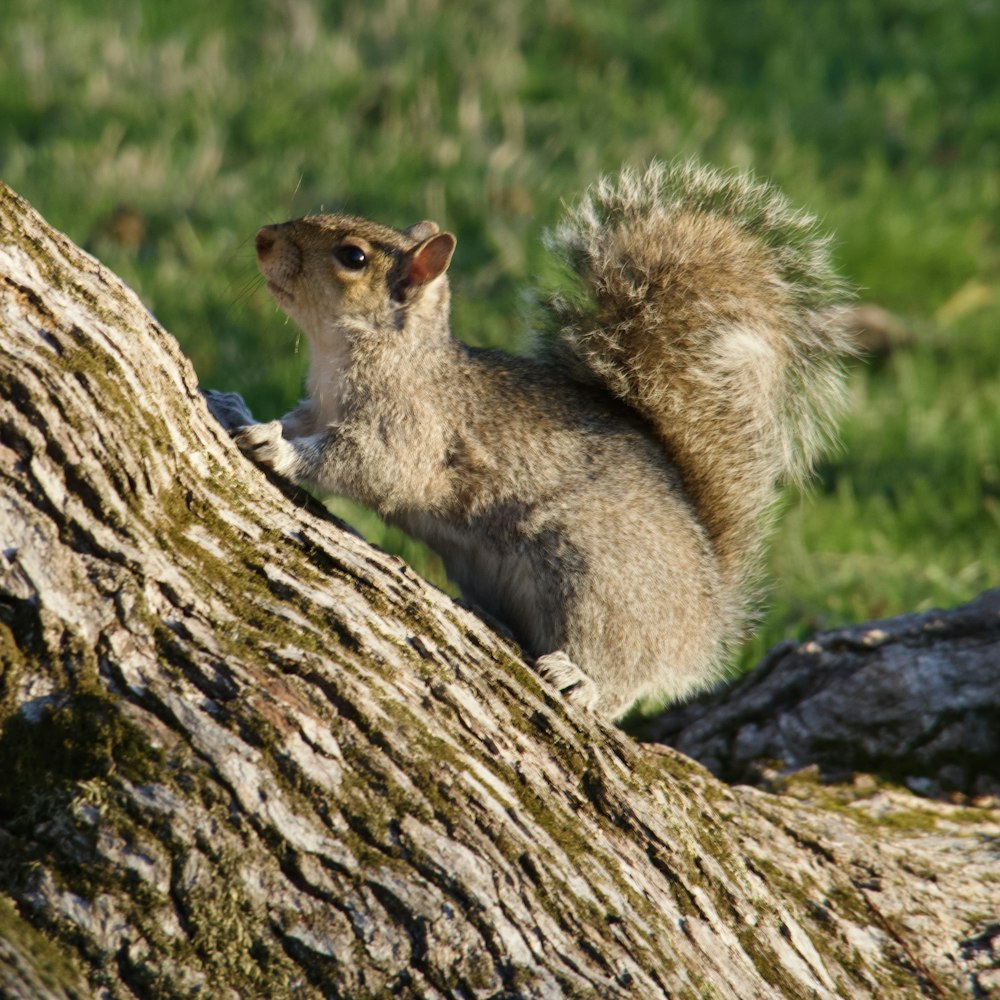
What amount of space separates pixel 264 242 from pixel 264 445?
48cm

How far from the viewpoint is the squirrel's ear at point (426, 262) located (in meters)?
2.46

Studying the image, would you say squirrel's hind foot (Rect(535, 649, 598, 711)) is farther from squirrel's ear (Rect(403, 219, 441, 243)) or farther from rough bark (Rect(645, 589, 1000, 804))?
squirrel's ear (Rect(403, 219, 441, 243))

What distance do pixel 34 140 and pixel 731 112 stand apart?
259 cm

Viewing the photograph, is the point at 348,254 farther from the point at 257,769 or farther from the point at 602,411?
the point at 257,769

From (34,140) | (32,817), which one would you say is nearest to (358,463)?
(32,817)

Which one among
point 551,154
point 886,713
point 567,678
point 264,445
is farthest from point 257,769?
point 551,154

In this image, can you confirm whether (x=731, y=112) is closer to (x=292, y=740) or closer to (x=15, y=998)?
(x=292, y=740)

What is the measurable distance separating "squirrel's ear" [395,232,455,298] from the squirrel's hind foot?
712mm

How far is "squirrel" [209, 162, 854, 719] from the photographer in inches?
91.7

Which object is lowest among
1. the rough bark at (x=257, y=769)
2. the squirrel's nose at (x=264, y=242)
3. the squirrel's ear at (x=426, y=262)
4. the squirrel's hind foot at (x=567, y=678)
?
the rough bark at (x=257, y=769)

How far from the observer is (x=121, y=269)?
4.17 m

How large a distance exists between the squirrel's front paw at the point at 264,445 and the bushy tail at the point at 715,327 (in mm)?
629

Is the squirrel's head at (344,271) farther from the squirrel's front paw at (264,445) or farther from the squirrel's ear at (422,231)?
the squirrel's front paw at (264,445)

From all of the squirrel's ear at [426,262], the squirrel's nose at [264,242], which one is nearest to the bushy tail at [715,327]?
the squirrel's ear at [426,262]
